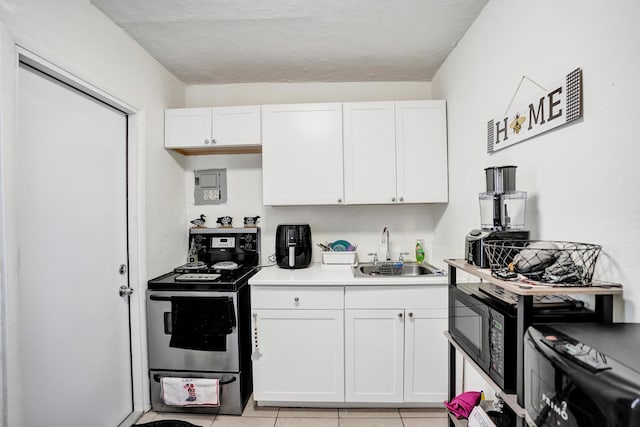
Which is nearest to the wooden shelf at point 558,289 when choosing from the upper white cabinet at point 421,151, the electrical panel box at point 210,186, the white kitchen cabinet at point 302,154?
the upper white cabinet at point 421,151

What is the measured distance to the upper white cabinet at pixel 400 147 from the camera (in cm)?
221

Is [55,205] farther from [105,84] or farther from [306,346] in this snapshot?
[306,346]

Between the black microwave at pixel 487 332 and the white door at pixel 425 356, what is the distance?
0.52 m

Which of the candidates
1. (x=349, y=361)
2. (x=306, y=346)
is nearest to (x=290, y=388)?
(x=306, y=346)

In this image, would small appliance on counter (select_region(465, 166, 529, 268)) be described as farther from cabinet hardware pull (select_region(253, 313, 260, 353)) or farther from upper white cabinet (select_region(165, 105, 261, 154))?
upper white cabinet (select_region(165, 105, 261, 154))

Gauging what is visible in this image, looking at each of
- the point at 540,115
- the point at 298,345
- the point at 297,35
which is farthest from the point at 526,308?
the point at 297,35

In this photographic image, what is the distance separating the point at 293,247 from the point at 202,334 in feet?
2.89

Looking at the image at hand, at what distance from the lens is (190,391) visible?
1.92 m

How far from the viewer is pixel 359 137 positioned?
2.22 m

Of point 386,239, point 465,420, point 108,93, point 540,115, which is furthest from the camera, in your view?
point 386,239

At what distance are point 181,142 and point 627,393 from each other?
8.50 feet

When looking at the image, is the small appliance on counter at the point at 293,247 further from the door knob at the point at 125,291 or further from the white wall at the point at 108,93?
the door knob at the point at 125,291

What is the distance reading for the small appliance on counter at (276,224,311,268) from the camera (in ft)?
7.56

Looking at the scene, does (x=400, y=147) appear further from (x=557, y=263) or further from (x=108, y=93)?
(x=108, y=93)
